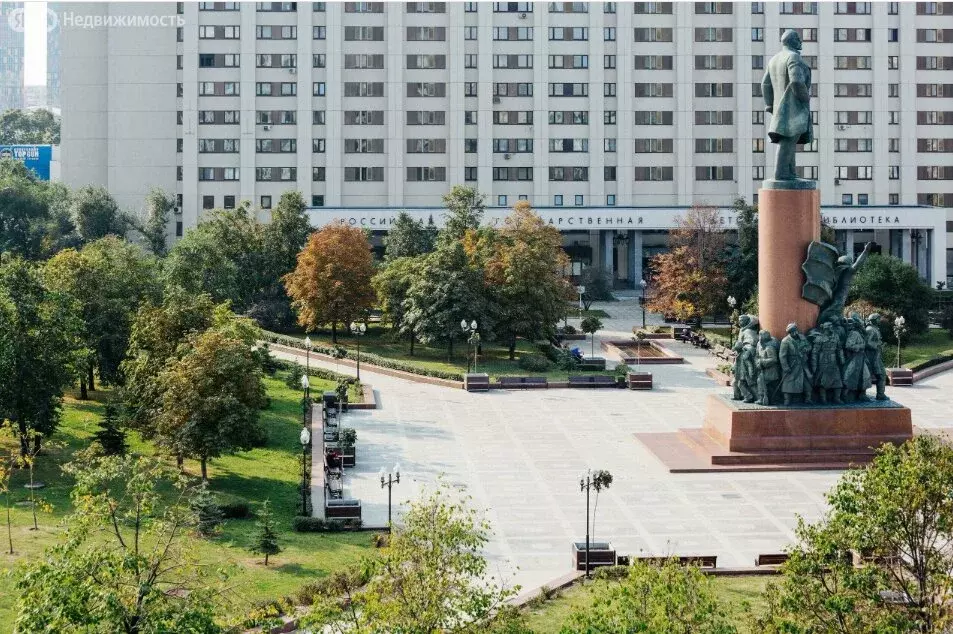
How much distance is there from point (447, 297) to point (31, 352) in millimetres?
22951

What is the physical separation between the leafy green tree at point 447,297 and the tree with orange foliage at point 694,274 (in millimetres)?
13356

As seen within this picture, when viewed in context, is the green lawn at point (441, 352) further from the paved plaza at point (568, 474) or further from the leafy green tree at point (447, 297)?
the paved plaza at point (568, 474)

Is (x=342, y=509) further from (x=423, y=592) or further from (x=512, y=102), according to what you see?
(x=512, y=102)

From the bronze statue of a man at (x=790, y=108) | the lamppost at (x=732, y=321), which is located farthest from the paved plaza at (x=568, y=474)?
the bronze statue of a man at (x=790, y=108)

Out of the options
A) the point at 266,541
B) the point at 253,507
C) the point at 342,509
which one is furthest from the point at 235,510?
the point at 266,541

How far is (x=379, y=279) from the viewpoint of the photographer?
57.4 m

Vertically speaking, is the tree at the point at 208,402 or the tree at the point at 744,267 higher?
the tree at the point at 744,267

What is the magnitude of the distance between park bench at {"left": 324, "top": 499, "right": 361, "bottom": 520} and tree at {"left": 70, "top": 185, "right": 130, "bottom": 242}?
54.8 metres

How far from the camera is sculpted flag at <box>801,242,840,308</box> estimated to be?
34.9 meters

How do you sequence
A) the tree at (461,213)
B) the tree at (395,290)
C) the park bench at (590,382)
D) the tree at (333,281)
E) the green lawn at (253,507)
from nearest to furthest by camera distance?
the green lawn at (253,507), the park bench at (590,382), the tree at (395,290), the tree at (333,281), the tree at (461,213)

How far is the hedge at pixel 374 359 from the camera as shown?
171 ft

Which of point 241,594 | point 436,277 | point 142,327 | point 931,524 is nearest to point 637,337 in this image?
point 436,277

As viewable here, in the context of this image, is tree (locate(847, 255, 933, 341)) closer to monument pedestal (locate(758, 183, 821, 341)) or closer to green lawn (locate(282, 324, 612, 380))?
green lawn (locate(282, 324, 612, 380))

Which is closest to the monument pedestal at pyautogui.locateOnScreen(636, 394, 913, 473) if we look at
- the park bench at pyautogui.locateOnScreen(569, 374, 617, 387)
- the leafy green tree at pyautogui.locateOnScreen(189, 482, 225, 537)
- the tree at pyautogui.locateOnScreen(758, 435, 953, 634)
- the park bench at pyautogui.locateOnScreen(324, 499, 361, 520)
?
the park bench at pyautogui.locateOnScreen(324, 499, 361, 520)
